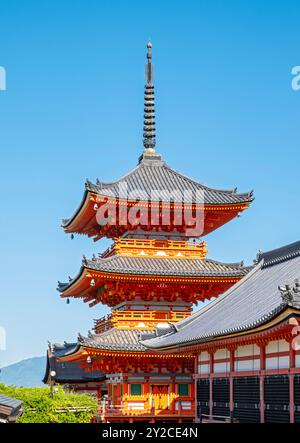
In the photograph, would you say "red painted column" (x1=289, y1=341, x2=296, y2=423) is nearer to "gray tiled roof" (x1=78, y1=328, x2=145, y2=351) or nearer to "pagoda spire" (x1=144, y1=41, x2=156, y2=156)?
"gray tiled roof" (x1=78, y1=328, x2=145, y2=351)

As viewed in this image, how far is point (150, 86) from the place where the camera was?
56.8 meters

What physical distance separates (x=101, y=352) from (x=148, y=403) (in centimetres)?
380

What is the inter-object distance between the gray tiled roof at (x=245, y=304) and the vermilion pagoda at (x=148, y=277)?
185 centimetres

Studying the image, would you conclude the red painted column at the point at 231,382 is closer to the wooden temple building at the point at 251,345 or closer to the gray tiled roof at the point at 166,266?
the wooden temple building at the point at 251,345

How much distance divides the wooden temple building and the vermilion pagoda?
2.41 m

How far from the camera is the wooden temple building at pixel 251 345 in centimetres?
2771

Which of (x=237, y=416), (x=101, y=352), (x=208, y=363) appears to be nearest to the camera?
(x=237, y=416)

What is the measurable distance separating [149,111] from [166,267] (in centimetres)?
1331

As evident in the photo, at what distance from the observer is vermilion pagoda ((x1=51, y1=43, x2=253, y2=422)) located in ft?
147

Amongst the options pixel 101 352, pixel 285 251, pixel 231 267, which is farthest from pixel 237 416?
pixel 231 267

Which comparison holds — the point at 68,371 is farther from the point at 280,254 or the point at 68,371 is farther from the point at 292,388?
the point at 292,388

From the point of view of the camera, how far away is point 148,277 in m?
45.8
